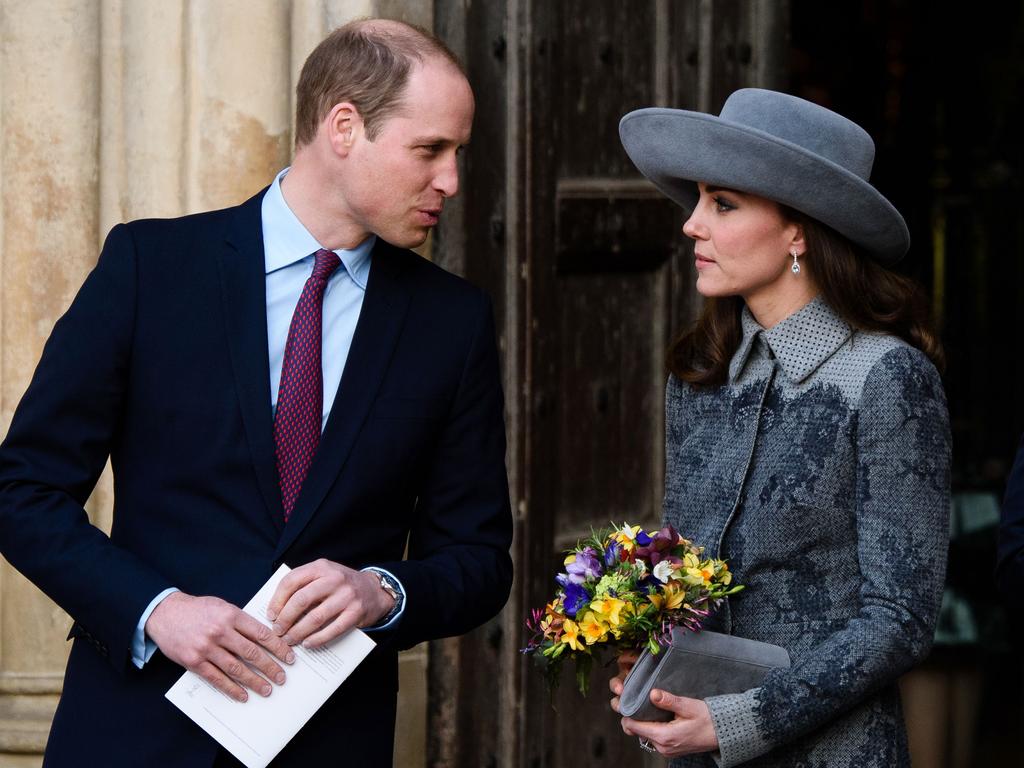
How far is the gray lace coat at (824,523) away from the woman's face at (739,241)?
10 centimetres

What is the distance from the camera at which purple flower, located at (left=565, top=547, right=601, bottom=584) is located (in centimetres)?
239

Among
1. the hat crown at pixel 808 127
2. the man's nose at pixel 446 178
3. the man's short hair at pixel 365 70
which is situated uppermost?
the man's short hair at pixel 365 70

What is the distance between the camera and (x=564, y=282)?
4133mm

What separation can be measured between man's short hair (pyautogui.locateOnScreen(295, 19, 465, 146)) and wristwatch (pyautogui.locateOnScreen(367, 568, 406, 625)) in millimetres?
673

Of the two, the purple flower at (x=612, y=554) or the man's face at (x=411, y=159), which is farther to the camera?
the man's face at (x=411, y=159)

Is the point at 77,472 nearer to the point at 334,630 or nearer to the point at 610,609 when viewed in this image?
the point at 334,630

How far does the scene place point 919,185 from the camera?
8812 mm

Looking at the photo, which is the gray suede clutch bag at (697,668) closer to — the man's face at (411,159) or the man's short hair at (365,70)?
the man's face at (411,159)

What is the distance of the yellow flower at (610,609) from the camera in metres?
2.31

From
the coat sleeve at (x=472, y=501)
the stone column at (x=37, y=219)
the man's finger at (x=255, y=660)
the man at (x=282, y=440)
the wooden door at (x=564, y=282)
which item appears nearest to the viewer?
the man's finger at (x=255, y=660)

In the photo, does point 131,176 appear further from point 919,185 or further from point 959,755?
point 919,185

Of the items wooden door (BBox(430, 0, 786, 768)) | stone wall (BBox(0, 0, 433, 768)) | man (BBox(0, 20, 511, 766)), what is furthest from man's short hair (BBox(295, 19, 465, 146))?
wooden door (BBox(430, 0, 786, 768))

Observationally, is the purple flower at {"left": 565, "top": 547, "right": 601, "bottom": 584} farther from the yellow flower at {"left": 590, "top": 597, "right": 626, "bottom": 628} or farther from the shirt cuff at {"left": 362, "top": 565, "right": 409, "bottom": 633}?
the shirt cuff at {"left": 362, "top": 565, "right": 409, "bottom": 633}

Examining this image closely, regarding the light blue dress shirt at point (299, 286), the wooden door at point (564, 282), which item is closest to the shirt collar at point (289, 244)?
the light blue dress shirt at point (299, 286)
